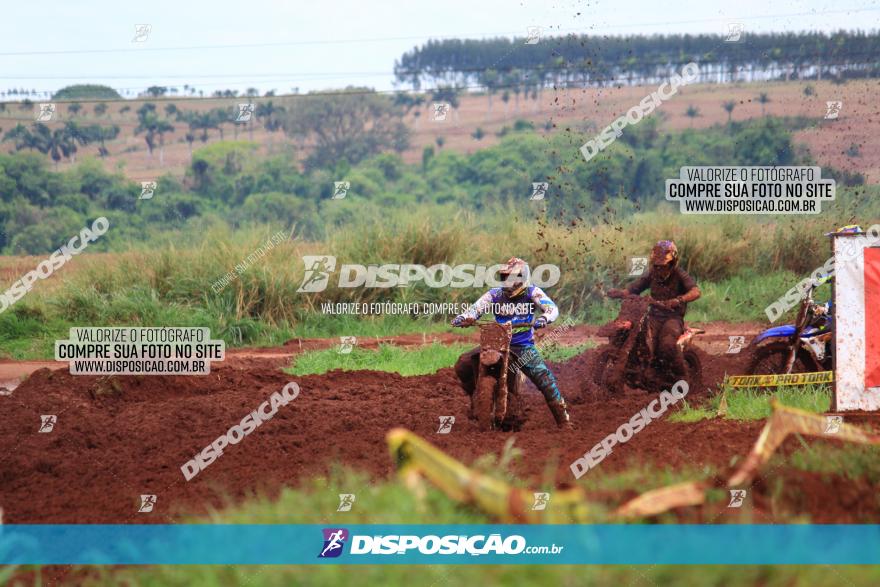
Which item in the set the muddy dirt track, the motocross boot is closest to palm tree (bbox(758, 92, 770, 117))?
the muddy dirt track

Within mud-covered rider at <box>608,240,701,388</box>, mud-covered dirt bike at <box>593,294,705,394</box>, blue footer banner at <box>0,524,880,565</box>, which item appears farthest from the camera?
mud-covered dirt bike at <box>593,294,705,394</box>

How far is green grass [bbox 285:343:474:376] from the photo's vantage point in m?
14.5

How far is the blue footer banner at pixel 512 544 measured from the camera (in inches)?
202

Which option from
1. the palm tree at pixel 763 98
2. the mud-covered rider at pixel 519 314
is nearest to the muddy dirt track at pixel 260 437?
the mud-covered rider at pixel 519 314

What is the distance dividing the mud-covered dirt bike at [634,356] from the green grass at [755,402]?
0.61 meters

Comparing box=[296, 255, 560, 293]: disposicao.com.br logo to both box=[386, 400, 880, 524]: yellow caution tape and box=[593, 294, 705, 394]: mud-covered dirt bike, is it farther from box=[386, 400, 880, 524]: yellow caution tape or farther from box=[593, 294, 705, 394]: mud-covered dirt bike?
box=[386, 400, 880, 524]: yellow caution tape

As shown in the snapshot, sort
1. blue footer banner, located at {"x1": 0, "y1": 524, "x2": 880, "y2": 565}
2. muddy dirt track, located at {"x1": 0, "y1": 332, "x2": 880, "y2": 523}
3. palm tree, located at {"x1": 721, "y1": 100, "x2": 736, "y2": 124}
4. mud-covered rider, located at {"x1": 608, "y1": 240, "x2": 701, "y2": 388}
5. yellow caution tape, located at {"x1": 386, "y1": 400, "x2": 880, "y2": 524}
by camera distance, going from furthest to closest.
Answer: palm tree, located at {"x1": 721, "y1": 100, "x2": 736, "y2": 124}, mud-covered rider, located at {"x1": 608, "y1": 240, "x2": 701, "y2": 388}, muddy dirt track, located at {"x1": 0, "y1": 332, "x2": 880, "y2": 523}, yellow caution tape, located at {"x1": 386, "y1": 400, "x2": 880, "y2": 524}, blue footer banner, located at {"x1": 0, "y1": 524, "x2": 880, "y2": 565}

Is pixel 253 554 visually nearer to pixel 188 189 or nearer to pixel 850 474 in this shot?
pixel 850 474

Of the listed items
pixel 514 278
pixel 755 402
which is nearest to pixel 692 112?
pixel 755 402

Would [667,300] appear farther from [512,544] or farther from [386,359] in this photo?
[512,544]

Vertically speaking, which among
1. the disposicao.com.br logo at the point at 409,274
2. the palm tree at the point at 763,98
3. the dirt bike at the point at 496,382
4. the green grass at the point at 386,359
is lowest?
the green grass at the point at 386,359

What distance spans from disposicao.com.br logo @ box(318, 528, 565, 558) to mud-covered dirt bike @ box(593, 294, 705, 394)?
5.81m

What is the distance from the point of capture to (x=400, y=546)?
5.67 m

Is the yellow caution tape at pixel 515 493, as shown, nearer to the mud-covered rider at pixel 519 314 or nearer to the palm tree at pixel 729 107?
the mud-covered rider at pixel 519 314
